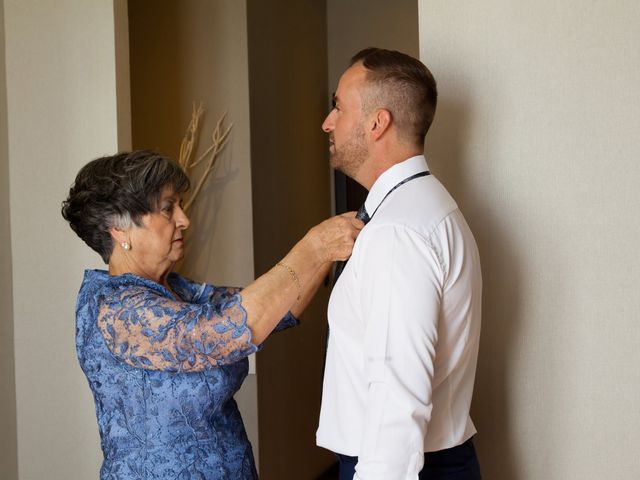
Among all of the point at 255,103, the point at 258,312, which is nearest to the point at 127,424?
the point at 258,312

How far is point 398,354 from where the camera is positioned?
1.33 meters

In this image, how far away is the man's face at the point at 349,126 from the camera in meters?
1.62

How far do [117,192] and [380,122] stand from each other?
27.8 inches

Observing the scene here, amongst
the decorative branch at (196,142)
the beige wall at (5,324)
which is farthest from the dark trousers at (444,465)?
the decorative branch at (196,142)

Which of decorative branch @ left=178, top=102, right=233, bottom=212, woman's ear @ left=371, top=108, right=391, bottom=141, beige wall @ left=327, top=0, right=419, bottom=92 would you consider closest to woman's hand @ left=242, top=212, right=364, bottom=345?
woman's ear @ left=371, top=108, right=391, bottom=141

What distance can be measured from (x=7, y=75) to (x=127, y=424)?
1.67 meters

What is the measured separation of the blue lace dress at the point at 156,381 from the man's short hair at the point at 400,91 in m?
0.55

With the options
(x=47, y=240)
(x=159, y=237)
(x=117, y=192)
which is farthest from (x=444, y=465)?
(x=47, y=240)

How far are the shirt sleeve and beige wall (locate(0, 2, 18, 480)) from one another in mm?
1947

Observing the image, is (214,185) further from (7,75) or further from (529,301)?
(529,301)

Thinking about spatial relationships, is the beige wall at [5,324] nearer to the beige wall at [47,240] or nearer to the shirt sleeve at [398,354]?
the beige wall at [47,240]

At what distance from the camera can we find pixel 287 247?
447 centimetres

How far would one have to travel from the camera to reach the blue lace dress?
5.68ft

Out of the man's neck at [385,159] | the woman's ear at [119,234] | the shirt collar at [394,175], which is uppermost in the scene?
the man's neck at [385,159]
